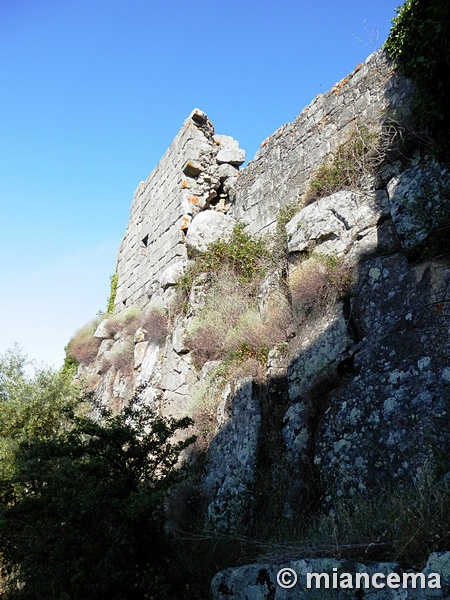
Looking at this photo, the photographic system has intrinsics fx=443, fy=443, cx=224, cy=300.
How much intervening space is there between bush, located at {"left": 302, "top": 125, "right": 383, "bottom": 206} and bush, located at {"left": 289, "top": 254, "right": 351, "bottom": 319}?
4.32 feet

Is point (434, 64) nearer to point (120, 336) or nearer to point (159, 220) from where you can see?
point (159, 220)

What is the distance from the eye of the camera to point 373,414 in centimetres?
381

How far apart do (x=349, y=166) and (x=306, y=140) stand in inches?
63.4

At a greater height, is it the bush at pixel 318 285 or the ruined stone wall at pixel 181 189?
the ruined stone wall at pixel 181 189

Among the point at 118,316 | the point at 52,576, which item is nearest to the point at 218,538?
the point at 52,576

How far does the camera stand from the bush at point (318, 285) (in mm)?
5035

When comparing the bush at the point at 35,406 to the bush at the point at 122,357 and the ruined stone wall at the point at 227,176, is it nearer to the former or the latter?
the bush at the point at 122,357

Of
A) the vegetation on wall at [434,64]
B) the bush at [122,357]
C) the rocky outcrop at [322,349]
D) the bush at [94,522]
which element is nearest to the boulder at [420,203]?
the rocky outcrop at [322,349]

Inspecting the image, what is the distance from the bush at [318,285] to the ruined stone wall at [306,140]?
2.25 meters

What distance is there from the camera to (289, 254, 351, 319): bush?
16.5 feet

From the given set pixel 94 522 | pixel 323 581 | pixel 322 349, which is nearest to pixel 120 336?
pixel 322 349

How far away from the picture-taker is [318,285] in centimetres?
517

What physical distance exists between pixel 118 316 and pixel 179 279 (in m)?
3.54

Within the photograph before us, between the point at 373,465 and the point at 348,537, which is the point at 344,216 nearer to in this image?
the point at 373,465
